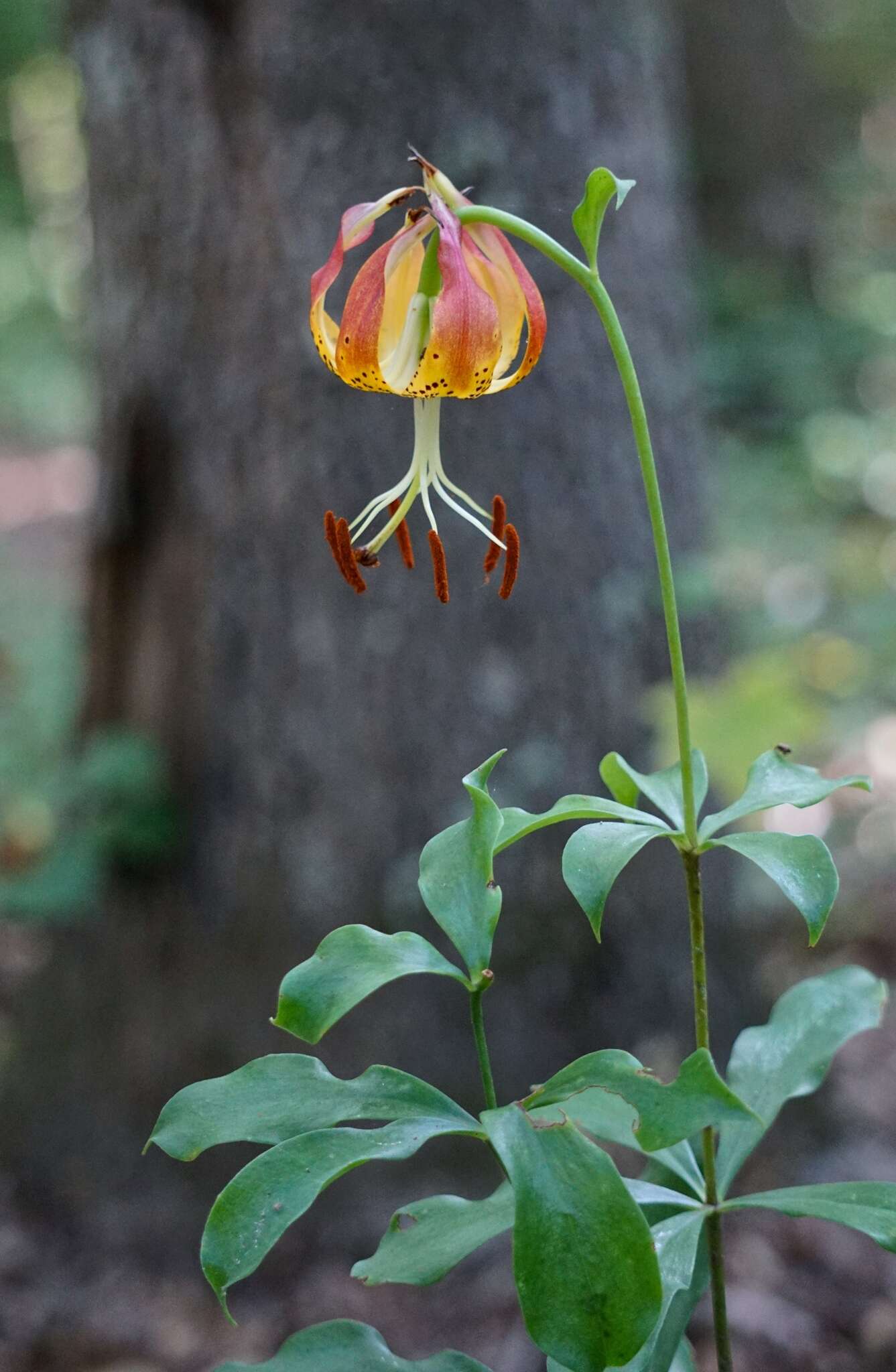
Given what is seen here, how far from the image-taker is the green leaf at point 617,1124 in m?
0.76

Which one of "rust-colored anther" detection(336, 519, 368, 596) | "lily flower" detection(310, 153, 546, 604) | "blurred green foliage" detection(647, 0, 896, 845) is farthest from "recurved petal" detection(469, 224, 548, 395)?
"blurred green foliage" detection(647, 0, 896, 845)

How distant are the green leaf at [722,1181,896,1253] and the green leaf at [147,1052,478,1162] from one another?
201 millimetres

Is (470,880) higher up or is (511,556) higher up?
(511,556)

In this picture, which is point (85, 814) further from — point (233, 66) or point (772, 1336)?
point (772, 1336)

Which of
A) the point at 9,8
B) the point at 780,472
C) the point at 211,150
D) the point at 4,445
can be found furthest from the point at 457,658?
the point at 4,445

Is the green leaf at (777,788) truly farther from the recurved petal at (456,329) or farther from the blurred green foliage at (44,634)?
the blurred green foliage at (44,634)

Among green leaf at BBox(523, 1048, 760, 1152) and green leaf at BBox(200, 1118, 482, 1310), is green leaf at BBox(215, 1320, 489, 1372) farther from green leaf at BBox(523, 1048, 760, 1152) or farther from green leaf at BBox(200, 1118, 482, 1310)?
green leaf at BBox(523, 1048, 760, 1152)

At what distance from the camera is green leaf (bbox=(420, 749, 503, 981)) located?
669 mm

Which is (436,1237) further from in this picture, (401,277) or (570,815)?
(401,277)

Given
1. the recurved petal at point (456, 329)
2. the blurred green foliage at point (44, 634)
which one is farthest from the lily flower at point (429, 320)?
the blurred green foliage at point (44, 634)

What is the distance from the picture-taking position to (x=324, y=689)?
163cm

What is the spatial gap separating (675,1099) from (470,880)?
0.56ft

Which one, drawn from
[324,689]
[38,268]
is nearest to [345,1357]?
[324,689]

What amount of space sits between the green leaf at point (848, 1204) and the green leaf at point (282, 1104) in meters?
0.20
